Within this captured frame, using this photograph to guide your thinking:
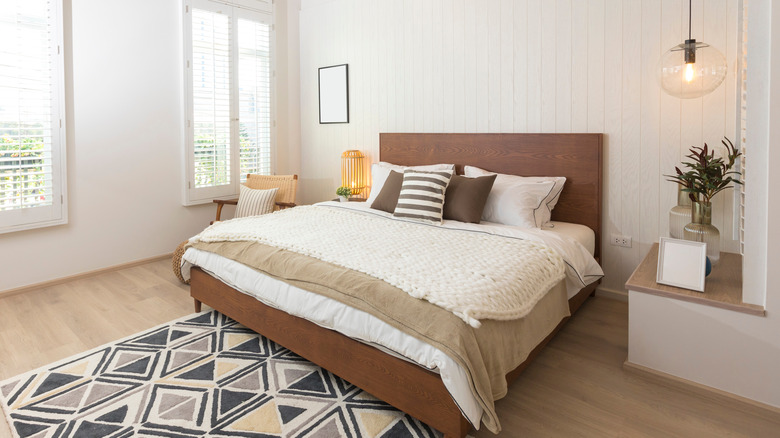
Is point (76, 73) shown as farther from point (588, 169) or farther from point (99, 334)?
point (588, 169)

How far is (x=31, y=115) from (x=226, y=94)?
5.41 ft

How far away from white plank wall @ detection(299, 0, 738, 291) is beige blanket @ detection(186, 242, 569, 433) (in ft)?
3.94

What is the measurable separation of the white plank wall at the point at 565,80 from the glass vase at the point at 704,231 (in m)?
0.38

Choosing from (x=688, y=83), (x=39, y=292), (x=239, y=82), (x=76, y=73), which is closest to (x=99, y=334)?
(x=39, y=292)

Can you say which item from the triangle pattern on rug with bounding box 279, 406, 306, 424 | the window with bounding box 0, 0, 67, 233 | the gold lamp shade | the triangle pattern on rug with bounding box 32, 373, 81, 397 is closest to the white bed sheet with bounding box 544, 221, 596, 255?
the triangle pattern on rug with bounding box 279, 406, 306, 424

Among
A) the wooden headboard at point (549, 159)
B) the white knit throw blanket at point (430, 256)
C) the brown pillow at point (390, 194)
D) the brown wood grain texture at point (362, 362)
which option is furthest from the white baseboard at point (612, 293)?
the brown pillow at point (390, 194)

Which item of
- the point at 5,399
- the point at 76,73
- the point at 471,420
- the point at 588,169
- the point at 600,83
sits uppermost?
the point at 76,73

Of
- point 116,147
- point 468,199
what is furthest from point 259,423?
point 116,147

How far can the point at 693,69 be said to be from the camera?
2.47 meters

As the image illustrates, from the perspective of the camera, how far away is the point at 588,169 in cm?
318

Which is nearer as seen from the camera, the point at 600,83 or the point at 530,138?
the point at 600,83

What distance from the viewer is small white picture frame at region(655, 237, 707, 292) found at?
2160 millimetres

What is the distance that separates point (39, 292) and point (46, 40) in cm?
196

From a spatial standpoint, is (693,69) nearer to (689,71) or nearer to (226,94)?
(689,71)
